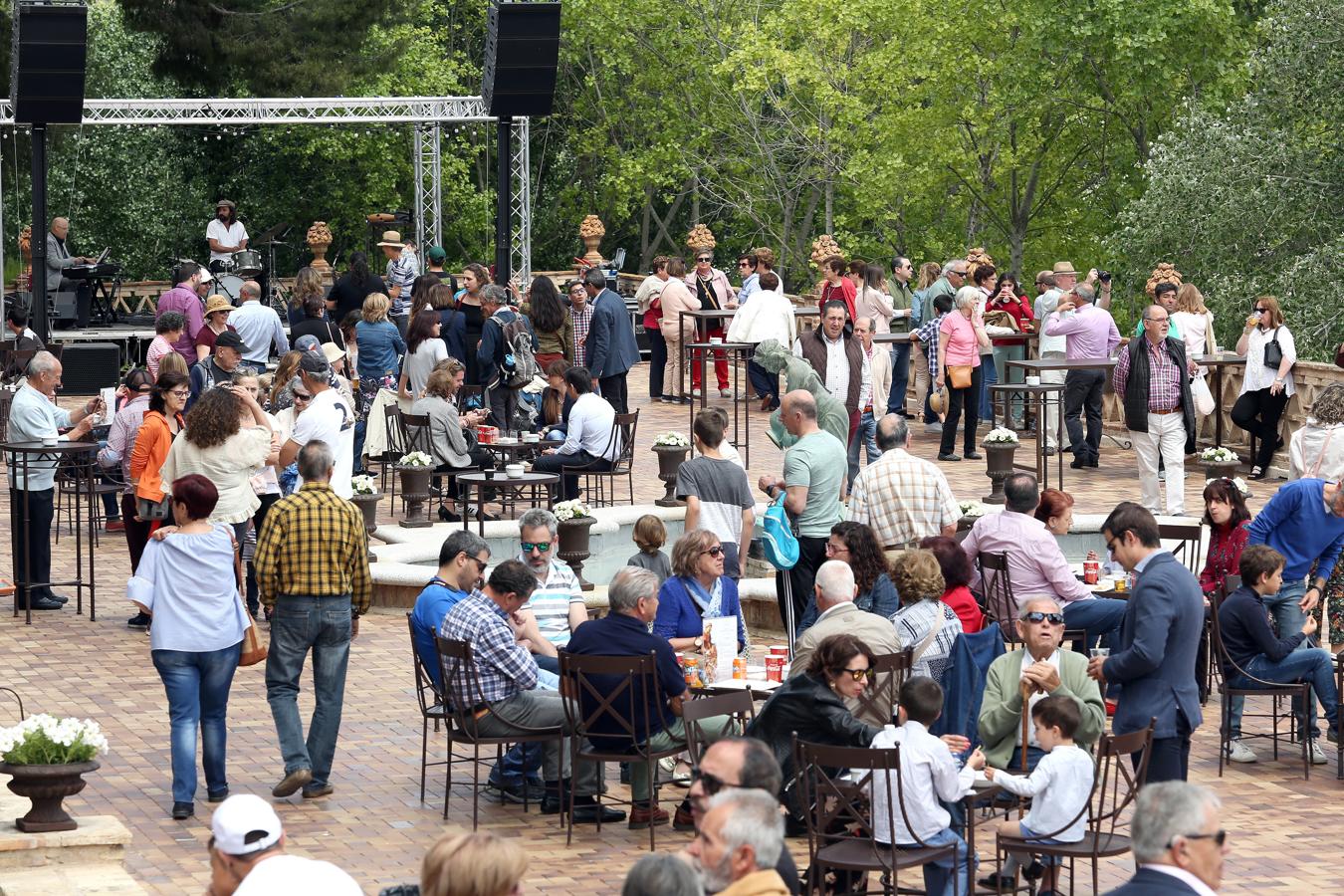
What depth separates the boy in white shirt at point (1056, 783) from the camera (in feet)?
25.5

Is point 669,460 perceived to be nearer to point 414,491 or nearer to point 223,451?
point 414,491

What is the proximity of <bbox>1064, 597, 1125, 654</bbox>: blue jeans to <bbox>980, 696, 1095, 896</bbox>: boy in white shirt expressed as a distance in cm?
296

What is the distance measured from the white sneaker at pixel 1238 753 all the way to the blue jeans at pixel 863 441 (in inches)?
262

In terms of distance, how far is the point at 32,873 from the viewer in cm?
825

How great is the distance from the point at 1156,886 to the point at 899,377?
1571cm

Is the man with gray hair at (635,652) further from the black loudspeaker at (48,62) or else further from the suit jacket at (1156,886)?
the black loudspeaker at (48,62)

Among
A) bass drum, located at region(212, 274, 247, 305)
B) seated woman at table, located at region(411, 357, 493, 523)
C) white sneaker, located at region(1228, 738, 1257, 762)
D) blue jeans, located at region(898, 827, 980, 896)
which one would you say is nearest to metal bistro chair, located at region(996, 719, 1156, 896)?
blue jeans, located at region(898, 827, 980, 896)

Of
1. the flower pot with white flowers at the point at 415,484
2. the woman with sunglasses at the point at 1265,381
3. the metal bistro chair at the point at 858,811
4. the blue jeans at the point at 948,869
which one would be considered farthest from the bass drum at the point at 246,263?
the blue jeans at the point at 948,869

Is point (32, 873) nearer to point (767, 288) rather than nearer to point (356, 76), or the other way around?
point (767, 288)

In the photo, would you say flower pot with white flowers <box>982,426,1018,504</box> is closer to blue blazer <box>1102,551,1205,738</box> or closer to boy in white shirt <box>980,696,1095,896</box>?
blue blazer <box>1102,551,1205,738</box>

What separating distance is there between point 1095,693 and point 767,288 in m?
11.9

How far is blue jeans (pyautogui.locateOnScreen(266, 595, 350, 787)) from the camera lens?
9375 millimetres

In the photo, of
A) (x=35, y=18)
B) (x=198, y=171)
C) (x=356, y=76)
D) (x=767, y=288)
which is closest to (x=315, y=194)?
(x=198, y=171)

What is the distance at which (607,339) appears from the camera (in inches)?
740
